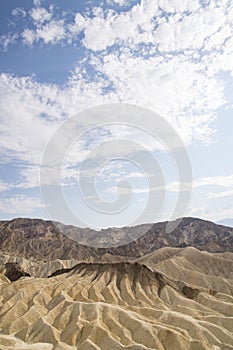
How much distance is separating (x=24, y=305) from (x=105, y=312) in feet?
77.7

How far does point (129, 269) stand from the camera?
12506 centimetres

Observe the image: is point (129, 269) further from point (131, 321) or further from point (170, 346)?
point (170, 346)

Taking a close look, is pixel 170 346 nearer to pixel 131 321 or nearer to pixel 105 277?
pixel 131 321

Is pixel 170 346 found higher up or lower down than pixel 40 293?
lower down

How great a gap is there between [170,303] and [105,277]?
84.7 ft

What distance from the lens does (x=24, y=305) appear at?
9362 cm

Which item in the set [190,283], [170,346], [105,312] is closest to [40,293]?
[105,312]

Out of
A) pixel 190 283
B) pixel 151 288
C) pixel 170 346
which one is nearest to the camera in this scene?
pixel 170 346

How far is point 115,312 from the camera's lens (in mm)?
83062

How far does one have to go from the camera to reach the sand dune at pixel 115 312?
71000 millimetres

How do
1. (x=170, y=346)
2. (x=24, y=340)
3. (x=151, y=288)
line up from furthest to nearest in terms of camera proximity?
1. (x=151, y=288)
2. (x=24, y=340)
3. (x=170, y=346)

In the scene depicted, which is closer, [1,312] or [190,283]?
[1,312]

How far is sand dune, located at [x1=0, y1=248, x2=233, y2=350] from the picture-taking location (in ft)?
233

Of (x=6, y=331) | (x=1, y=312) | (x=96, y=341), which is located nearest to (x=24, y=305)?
(x=1, y=312)
